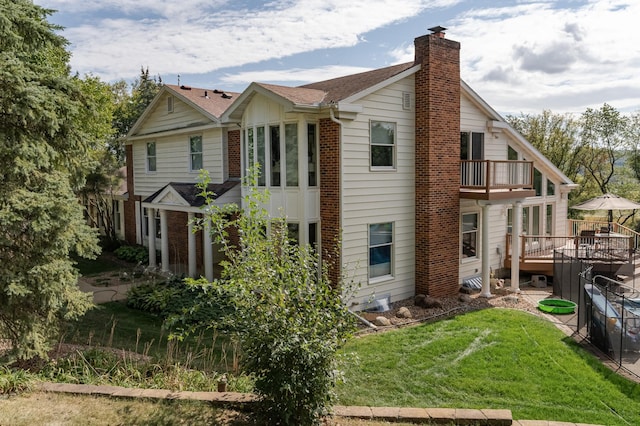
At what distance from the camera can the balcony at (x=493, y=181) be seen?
14.3 m

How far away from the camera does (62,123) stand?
306 inches

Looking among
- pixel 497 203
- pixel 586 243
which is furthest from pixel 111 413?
pixel 586 243

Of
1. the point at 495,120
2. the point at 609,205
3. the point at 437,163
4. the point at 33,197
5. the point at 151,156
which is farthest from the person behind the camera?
the point at 151,156

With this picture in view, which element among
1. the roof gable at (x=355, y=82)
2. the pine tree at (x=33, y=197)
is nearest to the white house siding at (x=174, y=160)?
the roof gable at (x=355, y=82)

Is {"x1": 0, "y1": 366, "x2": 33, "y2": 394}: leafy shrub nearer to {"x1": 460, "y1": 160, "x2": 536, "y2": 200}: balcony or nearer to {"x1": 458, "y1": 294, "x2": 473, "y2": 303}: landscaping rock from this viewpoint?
{"x1": 458, "y1": 294, "x2": 473, "y2": 303}: landscaping rock

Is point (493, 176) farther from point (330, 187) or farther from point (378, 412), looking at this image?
point (378, 412)

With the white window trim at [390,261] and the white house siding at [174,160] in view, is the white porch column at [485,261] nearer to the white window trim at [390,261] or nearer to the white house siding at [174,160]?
the white window trim at [390,261]

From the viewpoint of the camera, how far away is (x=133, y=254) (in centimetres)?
2055

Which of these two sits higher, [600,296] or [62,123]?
[62,123]

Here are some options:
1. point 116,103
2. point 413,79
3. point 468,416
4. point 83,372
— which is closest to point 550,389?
point 468,416

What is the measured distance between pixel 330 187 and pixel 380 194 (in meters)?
1.58

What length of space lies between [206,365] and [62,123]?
4679mm

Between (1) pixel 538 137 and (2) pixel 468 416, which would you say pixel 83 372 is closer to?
(2) pixel 468 416

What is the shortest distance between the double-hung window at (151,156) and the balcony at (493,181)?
506 inches
